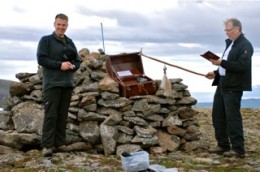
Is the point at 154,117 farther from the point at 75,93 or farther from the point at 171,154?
the point at 75,93

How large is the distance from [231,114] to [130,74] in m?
3.16

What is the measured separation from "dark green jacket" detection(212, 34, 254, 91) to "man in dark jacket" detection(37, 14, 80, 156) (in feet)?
10.6

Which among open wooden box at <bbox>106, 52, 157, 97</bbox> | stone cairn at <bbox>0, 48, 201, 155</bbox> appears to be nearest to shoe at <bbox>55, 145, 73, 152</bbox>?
stone cairn at <bbox>0, 48, 201, 155</bbox>

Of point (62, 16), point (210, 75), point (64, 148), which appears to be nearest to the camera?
point (62, 16)

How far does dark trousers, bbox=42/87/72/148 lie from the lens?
10320 millimetres

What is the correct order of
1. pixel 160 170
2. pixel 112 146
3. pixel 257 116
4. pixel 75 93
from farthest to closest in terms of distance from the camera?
pixel 257 116
pixel 75 93
pixel 112 146
pixel 160 170

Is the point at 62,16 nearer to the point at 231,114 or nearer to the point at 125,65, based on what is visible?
the point at 125,65

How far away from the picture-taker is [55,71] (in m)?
10.2

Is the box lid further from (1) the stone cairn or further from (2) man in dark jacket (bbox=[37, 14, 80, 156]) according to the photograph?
(2) man in dark jacket (bbox=[37, 14, 80, 156])

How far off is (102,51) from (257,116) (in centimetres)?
899

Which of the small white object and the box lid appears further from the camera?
the box lid

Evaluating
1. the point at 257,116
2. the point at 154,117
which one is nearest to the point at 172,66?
the point at 154,117

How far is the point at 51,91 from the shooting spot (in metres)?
10.3

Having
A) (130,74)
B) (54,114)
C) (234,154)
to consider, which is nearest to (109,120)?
(54,114)
